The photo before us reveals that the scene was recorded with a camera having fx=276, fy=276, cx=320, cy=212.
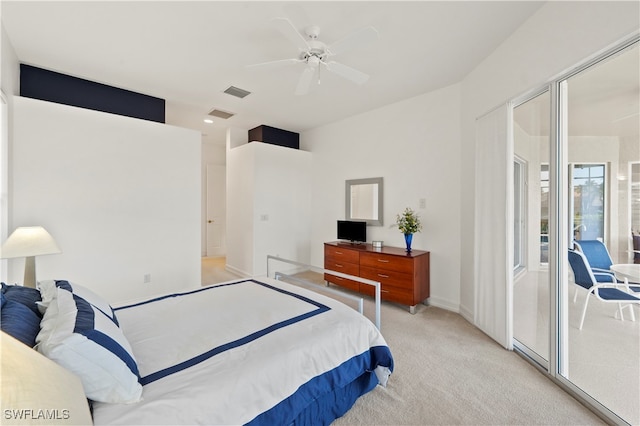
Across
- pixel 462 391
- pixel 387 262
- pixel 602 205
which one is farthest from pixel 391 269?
pixel 602 205

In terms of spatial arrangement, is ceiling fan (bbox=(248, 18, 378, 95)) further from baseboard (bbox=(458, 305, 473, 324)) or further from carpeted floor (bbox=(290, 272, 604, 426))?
baseboard (bbox=(458, 305, 473, 324))

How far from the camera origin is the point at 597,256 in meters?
2.04

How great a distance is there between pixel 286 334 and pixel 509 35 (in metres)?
3.18

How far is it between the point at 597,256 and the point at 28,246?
14.8 ft

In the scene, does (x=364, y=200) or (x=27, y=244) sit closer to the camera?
(x=27, y=244)

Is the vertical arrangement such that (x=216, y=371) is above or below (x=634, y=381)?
above

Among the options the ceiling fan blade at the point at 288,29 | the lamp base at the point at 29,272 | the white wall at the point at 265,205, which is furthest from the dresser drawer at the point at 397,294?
the lamp base at the point at 29,272

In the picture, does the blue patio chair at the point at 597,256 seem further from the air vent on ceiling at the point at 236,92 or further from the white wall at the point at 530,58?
the air vent on ceiling at the point at 236,92

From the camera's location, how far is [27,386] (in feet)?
2.58

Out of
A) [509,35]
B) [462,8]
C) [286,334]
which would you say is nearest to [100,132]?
[286,334]

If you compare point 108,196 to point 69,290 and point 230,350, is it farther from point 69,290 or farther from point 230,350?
point 230,350

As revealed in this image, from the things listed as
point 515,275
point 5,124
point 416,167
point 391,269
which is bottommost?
point 391,269

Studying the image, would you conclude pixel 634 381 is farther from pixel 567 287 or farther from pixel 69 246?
pixel 69 246

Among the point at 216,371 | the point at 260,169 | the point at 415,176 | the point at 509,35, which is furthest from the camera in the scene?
the point at 260,169
